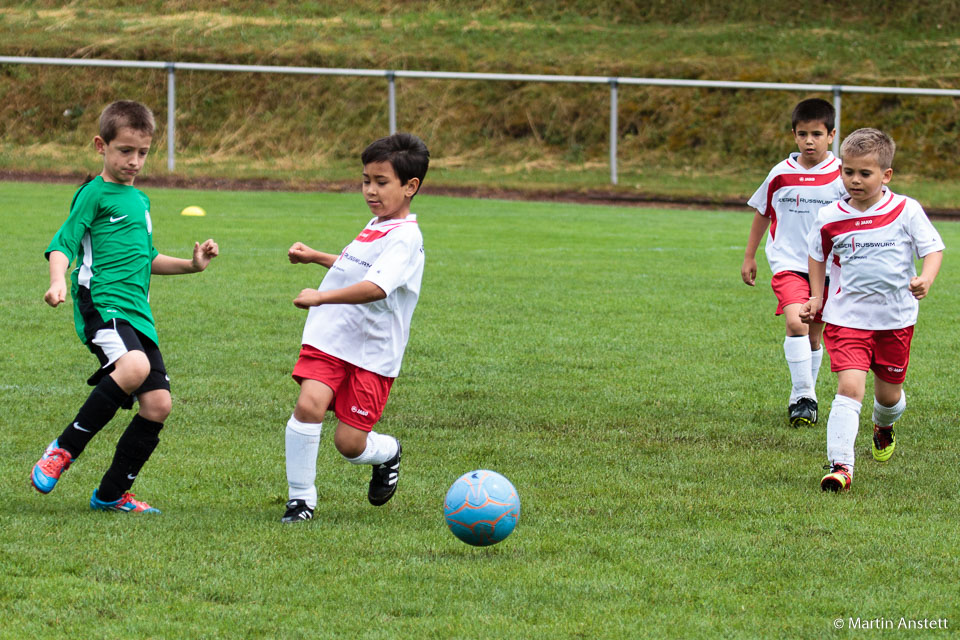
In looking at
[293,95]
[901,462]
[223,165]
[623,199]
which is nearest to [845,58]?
[623,199]

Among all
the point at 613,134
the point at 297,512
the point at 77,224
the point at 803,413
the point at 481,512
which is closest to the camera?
the point at 481,512

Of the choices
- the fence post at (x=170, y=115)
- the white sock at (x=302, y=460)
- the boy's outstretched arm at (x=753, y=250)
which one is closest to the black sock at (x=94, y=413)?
the white sock at (x=302, y=460)

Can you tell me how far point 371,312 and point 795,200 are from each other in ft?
11.1

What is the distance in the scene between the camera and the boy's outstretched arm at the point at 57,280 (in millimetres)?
4480

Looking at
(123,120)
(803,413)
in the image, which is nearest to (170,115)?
(803,413)

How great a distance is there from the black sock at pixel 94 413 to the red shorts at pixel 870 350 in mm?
3214

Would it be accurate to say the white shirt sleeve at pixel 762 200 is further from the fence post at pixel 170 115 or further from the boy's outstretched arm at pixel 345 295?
the fence post at pixel 170 115

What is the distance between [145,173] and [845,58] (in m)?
17.3

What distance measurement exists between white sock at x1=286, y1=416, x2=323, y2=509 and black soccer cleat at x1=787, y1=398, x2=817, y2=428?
316 centimetres

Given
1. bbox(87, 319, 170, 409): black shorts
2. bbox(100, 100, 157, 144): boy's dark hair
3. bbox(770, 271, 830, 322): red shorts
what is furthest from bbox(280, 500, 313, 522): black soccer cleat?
bbox(770, 271, 830, 322): red shorts

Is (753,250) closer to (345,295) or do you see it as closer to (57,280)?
(345,295)

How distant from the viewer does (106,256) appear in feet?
16.3

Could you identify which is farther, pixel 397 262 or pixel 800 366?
pixel 800 366

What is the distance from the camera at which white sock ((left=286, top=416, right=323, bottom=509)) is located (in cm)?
486
